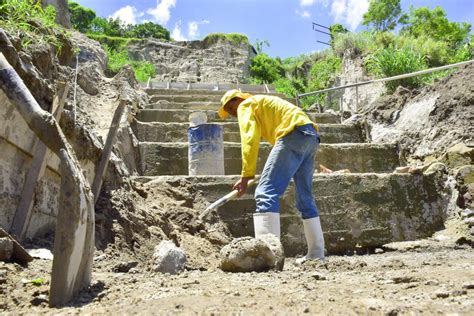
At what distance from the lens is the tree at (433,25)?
2337 centimetres

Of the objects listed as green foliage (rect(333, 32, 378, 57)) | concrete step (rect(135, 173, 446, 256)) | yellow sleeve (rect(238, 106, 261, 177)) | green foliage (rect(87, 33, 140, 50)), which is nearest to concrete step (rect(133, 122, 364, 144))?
concrete step (rect(135, 173, 446, 256))

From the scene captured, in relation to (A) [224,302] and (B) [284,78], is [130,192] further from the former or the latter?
(B) [284,78]

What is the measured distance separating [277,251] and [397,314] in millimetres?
1638

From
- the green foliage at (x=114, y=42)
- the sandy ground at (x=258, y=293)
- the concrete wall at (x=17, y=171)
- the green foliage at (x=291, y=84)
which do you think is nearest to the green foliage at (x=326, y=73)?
the green foliage at (x=291, y=84)

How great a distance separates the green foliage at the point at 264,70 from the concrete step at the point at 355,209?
15722mm

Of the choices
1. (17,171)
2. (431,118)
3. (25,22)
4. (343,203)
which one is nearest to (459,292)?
(17,171)

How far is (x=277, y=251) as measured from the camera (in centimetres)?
331

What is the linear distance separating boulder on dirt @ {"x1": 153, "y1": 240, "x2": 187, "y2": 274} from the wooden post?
70cm

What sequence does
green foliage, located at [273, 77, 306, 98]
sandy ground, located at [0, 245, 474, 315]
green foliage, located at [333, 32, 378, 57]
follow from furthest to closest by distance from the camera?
1. green foliage, located at [273, 77, 306, 98]
2. green foliage, located at [333, 32, 378, 57]
3. sandy ground, located at [0, 245, 474, 315]

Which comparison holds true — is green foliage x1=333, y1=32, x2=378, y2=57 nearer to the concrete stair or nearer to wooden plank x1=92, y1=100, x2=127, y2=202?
the concrete stair

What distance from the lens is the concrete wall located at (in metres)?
3.07

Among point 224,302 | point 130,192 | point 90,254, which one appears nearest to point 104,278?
point 90,254

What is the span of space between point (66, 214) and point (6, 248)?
669mm

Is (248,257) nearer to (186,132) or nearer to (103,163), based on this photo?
(103,163)
